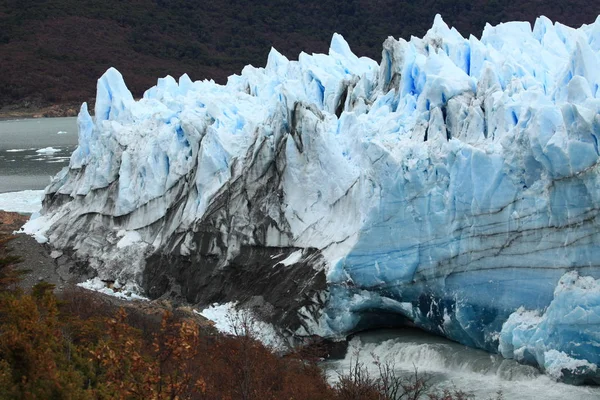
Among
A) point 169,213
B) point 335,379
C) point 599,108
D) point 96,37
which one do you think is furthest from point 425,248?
point 96,37

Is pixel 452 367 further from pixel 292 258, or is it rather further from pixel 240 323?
pixel 292 258

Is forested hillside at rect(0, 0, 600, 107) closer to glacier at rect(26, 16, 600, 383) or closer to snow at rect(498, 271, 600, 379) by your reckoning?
glacier at rect(26, 16, 600, 383)

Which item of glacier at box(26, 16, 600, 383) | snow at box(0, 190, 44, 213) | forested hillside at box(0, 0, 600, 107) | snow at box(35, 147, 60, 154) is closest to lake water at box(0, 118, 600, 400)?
glacier at box(26, 16, 600, 383)

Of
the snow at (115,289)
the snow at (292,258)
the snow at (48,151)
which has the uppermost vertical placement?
the snow at (48,151)

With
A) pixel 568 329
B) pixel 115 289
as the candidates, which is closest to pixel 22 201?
pixel 115 289

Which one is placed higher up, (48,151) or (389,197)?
(48,151)

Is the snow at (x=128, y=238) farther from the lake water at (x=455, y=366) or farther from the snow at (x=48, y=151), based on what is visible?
the snow at (x=48, y=151)

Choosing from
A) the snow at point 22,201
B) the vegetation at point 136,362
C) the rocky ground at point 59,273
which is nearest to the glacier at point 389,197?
the rocky ground at point 59,273

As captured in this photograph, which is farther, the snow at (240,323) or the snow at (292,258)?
the snow at (292,258)
